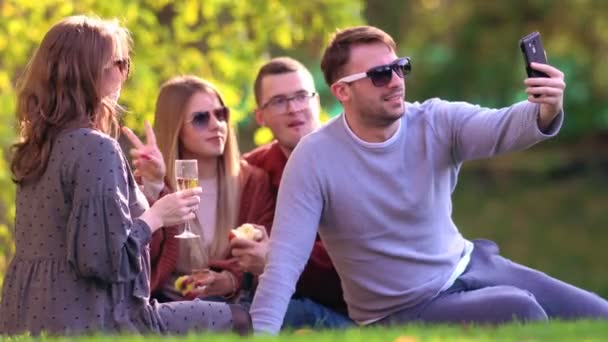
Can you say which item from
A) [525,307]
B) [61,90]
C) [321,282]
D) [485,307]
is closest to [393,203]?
[485,307]

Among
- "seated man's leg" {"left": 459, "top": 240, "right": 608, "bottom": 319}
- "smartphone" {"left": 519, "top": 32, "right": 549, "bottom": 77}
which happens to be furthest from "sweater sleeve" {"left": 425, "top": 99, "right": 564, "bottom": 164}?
"seated man's leg" {"left": 459, "top": 240, "right": 608, "bottom": 319}

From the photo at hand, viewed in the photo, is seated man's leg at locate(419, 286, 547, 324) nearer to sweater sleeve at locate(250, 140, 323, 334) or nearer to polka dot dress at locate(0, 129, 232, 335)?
sweater sleeve at locate(250, 140, 323, 334)

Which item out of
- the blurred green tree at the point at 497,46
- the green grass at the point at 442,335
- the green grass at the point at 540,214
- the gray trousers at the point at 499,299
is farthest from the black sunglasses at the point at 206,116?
the blurred green tree at the point at 497,46

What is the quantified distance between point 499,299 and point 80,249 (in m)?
1.96

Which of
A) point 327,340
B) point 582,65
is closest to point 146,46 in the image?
point 327,340

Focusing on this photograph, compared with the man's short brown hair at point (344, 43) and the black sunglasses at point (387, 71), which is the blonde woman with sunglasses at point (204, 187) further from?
the black sunglasses at point (387, 71)

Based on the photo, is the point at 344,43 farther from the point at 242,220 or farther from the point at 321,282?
the point at 321,282

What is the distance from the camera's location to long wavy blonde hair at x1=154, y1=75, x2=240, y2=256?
23.3 ft

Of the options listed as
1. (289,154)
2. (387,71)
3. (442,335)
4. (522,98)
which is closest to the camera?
(442,335)

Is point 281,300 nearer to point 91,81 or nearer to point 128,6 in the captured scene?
point 91,81

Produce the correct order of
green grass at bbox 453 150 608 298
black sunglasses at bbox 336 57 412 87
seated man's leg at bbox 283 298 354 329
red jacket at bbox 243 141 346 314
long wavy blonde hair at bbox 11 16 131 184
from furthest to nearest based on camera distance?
green grass at bbox 453 150 608 298, red jacket at bbox 243 141 346 314, seated man's leg at bbox 283 298 354 329, black sunglasses at bbox 336 57 412 87, long wavy blonde hair at bbox 11 16 131 184

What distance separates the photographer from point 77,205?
555cm

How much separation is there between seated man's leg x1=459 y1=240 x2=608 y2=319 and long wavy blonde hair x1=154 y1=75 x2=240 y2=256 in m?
1.27

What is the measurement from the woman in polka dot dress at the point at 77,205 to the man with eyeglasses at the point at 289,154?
42.3 inches
